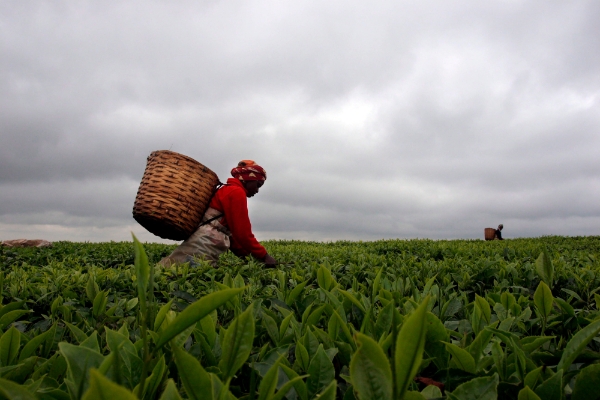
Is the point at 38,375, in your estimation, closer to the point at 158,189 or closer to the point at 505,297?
the point at 505,297

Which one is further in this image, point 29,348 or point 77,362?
point 29,348

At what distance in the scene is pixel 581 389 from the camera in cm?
104

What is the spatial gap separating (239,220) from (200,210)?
2.02 feet

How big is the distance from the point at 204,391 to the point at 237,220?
5.67 meters

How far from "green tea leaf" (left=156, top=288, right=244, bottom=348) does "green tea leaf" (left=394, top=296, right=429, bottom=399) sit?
0.30 m

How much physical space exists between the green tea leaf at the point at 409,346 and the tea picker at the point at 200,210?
17.0 ft

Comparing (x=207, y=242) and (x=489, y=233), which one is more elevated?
(x=489, y=233)

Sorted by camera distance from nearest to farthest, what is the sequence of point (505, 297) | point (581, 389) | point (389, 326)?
point (581, 389)
point (389, 326)
point (505, 297)

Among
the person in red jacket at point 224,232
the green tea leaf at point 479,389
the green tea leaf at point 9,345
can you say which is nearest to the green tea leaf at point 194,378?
the green tea leaf at point 479,389

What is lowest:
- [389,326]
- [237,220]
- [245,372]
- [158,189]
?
[245,372]

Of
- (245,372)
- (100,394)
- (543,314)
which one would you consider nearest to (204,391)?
(100,394)

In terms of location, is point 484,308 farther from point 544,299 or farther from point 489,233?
point 489,233

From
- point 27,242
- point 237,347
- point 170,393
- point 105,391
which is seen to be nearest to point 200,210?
point 237,347

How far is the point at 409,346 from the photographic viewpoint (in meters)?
0.73
